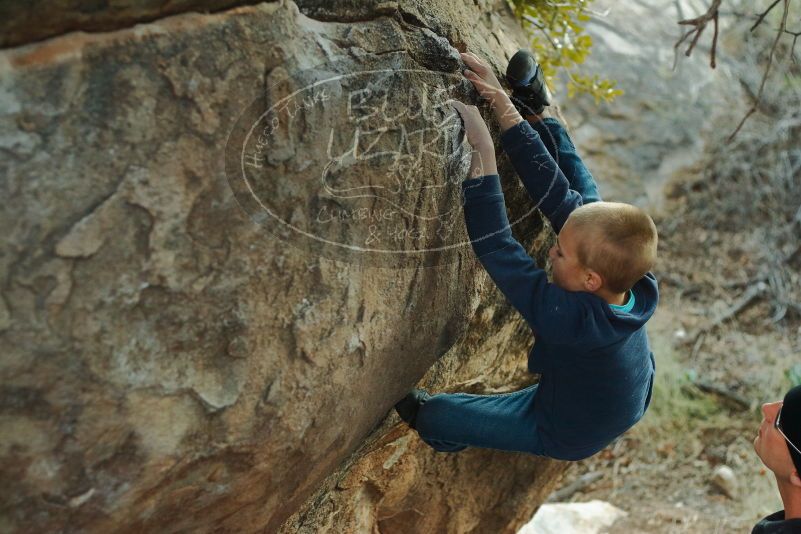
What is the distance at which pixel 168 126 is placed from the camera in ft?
Result: 5.47

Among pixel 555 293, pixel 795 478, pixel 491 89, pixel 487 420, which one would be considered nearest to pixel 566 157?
pixel 491 89

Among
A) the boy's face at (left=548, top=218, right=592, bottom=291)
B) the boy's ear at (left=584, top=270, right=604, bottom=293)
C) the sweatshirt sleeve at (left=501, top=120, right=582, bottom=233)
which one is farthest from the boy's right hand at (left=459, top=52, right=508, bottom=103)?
the boy's ear at (left=584, top=270, right=604, bottom=293)

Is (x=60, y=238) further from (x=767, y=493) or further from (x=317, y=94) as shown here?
(x=767, y=493)

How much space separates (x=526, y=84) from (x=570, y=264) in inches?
24.8

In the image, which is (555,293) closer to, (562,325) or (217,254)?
(562,325)

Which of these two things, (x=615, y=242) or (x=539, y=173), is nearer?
(x=615, y=242)

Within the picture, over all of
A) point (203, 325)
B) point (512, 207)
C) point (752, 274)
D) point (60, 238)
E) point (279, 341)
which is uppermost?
point (60, 238)

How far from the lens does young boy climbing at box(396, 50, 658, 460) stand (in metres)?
2.16

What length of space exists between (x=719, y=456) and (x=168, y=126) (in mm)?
4320

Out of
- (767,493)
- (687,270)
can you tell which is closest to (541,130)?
(767,493)

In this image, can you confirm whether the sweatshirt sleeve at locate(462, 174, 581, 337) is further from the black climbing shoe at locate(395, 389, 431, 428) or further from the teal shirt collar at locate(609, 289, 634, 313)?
the black climbing shoe at locate(395, 389, 431, 428)

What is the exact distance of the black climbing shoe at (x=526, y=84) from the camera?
2480mm

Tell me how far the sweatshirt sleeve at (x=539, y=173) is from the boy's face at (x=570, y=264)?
0.90 feet

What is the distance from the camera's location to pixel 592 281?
7.17 ft
